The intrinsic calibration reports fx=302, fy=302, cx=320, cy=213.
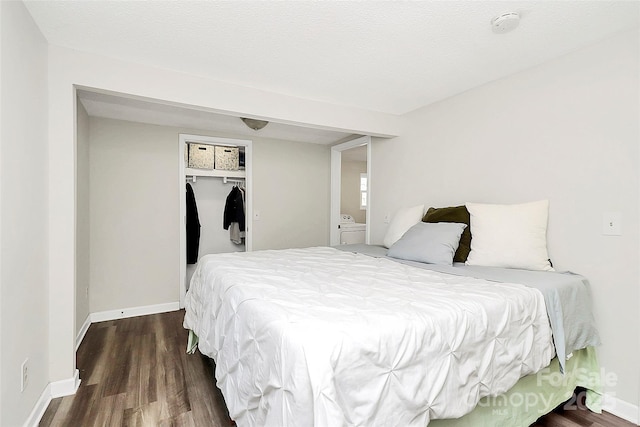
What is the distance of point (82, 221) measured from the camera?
2.89 m

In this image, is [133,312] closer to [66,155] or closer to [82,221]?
[82,221]

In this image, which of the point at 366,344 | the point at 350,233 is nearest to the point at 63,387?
the point at 366,344

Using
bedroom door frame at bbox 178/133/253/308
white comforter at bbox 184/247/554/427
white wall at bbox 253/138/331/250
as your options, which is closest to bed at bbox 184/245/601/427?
white comforter at bbox 184/247/554/427

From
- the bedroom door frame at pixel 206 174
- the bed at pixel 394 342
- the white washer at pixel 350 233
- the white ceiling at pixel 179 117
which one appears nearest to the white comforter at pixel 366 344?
the bed at pixel 394 342

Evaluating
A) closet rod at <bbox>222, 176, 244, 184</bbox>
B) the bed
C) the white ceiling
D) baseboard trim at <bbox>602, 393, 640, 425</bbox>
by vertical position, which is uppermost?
the white ceiling

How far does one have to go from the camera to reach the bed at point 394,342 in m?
0.98

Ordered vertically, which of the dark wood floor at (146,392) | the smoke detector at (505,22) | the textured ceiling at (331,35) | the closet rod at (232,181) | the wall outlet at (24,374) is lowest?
the dark wood floor at (146,392)

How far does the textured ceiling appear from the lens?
1560 mm

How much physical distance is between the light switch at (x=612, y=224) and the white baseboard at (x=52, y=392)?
3.46m

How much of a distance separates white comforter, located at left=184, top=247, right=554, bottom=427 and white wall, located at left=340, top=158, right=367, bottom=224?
4257mm

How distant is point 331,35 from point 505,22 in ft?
3.12

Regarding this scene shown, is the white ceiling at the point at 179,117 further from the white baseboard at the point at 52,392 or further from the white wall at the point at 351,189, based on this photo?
the white baseboard at the point at 52,392

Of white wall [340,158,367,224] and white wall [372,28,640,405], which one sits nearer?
white wall [372,28,640,405]

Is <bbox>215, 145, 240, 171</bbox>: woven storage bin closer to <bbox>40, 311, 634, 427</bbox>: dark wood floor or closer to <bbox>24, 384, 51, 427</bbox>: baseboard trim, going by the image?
<bbox>40, 311, 634, 427</bbox>: dark wood floor
